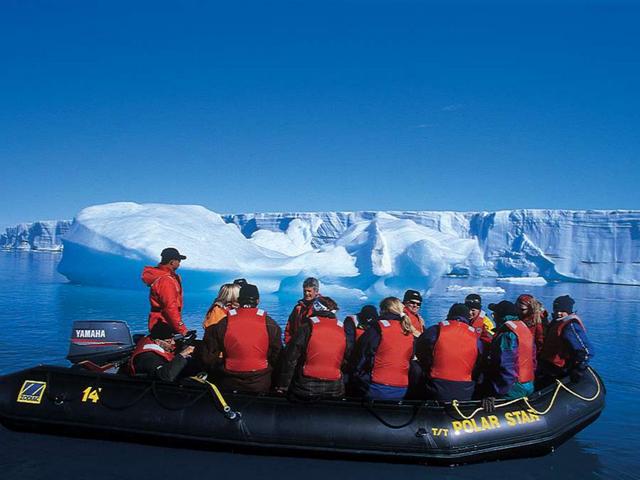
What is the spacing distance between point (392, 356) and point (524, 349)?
120 cm

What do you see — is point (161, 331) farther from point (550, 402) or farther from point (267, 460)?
point (550, 402)

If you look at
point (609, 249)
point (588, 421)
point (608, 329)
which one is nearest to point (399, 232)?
point (608, 329)

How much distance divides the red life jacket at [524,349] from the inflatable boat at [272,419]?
205mm

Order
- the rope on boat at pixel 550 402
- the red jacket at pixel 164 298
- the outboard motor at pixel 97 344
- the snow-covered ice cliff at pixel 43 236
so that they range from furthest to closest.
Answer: the snow-covered ice cliff at pixel 43 236
the outboard motor at pixel 97 344
the red jacket at pixel 164 298
the rope on boat at pixel 550 402

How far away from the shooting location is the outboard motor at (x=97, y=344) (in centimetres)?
489

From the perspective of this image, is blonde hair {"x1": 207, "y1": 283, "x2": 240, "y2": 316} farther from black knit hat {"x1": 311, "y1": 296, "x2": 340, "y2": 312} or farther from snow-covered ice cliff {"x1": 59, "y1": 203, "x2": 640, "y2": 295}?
snow-covered ice cliff {"x1": 59, "y1": 203, "x2": 640, "y2": 295}

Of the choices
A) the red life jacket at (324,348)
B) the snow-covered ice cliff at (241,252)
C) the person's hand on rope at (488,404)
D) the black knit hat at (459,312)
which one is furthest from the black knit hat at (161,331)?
the snow-covered ice cliff at (241,252)

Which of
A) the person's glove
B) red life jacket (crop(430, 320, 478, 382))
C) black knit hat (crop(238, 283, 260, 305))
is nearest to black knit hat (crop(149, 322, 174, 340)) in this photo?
black knit hat (crop(238, 283, 260, 305))

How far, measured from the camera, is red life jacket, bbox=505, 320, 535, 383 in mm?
4043

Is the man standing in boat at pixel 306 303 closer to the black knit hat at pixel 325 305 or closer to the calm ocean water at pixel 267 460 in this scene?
the black knit hat at pixel 325 305

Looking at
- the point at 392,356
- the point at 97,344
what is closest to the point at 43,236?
the point at 97,344

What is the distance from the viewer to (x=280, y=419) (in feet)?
12.6

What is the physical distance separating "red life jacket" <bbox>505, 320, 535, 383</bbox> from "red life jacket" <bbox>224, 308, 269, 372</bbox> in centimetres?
203

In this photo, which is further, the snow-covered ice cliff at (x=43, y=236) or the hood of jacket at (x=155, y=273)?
the snow-covered ice cliff at (x=43, y=236)
